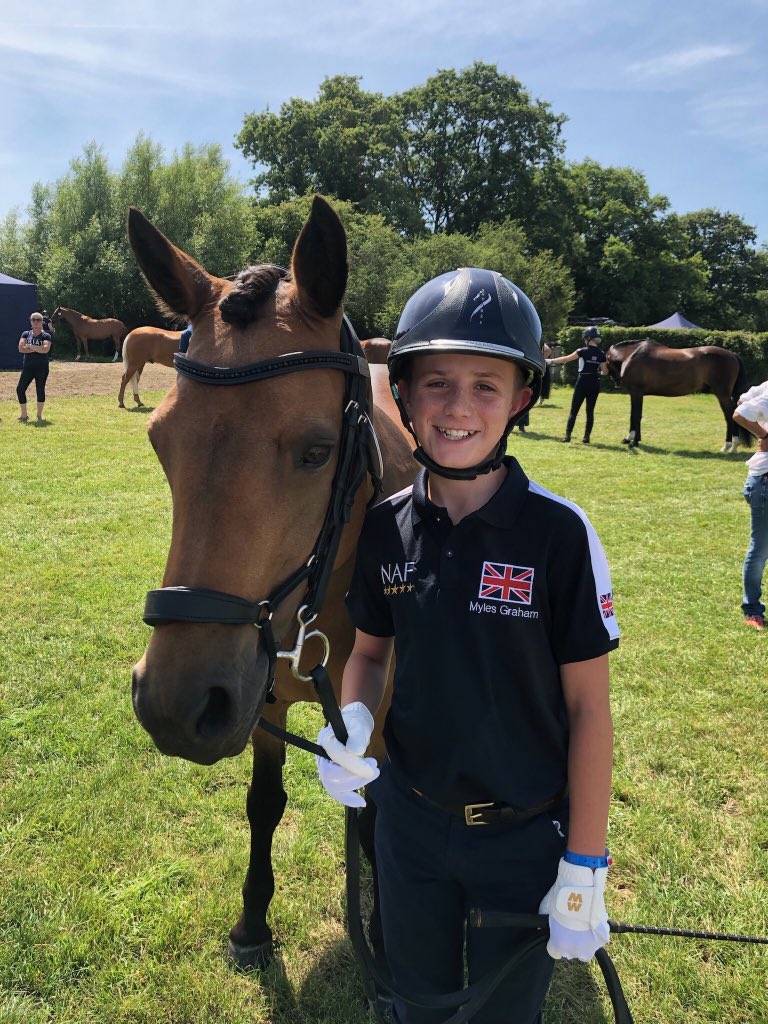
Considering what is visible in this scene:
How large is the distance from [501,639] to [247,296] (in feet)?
3.86

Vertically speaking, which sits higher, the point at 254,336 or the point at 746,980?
the point at 254,336

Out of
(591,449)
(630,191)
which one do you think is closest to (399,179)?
(630,191)

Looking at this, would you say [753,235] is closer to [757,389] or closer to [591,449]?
[591,449]

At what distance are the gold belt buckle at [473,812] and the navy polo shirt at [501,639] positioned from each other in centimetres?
2

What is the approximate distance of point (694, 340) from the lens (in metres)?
31.8

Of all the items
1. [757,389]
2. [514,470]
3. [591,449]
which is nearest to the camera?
[514,470]

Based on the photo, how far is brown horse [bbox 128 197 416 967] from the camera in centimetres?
148

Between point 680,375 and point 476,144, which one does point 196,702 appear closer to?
point 680,375

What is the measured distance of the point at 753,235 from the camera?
66438 millimetres

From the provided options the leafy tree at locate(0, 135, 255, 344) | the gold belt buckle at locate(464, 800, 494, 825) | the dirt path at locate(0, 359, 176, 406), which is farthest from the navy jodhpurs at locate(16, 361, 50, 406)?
the leafy tree at locate(0, 135, 255, 344)

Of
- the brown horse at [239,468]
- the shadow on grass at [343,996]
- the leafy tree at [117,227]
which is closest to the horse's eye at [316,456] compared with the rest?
the brown horse at [239,468]

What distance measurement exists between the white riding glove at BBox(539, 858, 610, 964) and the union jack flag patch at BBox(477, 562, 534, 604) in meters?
0.67

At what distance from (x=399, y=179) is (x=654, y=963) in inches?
2270

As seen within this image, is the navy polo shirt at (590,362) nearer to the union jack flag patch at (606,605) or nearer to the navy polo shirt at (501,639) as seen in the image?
the navy polo shirt at (501,639)
